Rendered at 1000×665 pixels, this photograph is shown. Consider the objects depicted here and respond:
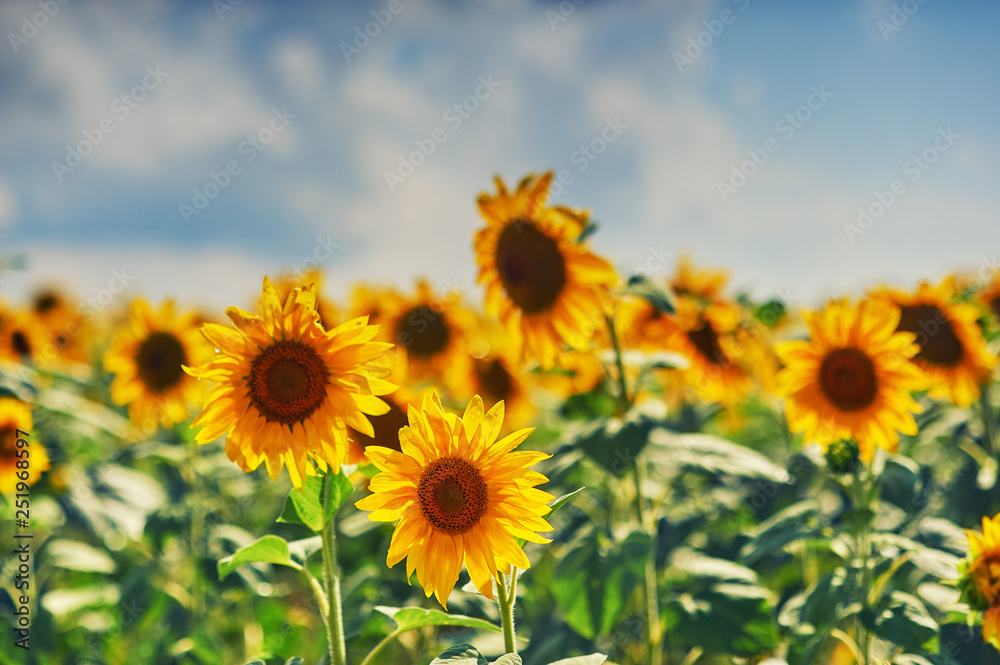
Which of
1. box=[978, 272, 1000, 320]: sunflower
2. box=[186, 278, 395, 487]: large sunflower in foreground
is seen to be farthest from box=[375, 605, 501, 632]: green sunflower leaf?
box=[978, 272, 1000, 320]: sunflower

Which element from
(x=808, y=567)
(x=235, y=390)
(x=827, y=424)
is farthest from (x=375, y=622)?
(x=808, y=567)

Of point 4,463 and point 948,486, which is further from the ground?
point 4,463

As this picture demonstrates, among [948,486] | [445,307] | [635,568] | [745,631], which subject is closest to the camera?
[635,568]

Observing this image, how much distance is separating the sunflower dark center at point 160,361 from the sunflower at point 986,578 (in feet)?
12.0

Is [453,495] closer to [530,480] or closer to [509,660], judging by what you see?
[530,480]

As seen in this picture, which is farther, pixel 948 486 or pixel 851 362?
Result: pixel 948 486

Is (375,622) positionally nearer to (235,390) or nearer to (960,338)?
(235,390)

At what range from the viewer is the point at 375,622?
229cm

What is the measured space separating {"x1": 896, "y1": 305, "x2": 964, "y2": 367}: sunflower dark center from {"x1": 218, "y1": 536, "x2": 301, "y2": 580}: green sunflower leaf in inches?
107

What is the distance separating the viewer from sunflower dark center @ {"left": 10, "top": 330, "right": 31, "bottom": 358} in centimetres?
518

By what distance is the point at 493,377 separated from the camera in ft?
14.4

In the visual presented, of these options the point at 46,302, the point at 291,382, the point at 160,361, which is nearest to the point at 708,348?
Answer: the point at 291,382

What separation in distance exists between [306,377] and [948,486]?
3180 mm

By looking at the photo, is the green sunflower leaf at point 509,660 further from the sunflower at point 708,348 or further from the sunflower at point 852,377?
the sunflower at point 708,348
